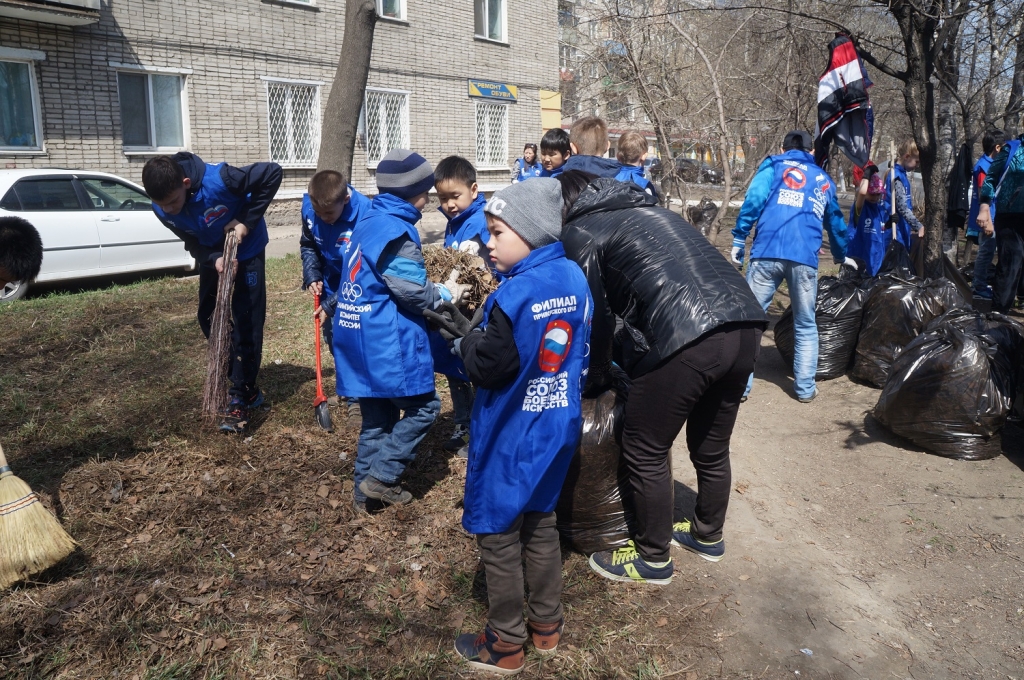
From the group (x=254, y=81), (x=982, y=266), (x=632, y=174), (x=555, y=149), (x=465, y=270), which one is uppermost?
(x=254, y=81)

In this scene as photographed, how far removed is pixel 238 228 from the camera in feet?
15.2

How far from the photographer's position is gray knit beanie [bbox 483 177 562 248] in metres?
2.53

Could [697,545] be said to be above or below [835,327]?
below

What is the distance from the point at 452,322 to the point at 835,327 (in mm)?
3969

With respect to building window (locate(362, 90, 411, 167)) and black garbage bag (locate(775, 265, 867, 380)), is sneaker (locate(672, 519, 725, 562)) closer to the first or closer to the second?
black garbage bag (locate(775, 265, 867, 380))

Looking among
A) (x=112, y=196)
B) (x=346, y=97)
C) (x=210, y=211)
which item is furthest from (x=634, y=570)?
(x=112, y=196)

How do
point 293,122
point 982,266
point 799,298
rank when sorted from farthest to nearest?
point 293,122 < point 982,266 < point 799,298

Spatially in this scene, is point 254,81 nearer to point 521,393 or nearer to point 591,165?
point 591,165

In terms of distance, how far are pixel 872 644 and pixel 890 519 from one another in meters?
1.14

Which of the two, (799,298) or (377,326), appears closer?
(377,326)

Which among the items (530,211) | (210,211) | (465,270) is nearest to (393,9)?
(210,211)

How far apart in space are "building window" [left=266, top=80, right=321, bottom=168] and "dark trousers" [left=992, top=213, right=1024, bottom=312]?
43.3 ft

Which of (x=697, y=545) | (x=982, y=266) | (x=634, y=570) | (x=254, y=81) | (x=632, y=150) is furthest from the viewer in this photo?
(x=254, y=81)

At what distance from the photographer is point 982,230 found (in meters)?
7.87
